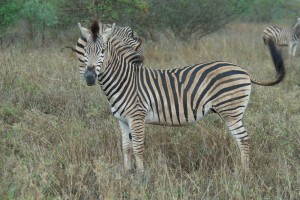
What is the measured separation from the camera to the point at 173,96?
4258mm

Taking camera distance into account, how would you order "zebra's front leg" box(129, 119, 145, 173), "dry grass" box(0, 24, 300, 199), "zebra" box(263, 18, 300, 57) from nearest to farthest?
"dry grass" box(0, 24, 300, 199), "zebra's front leg" box(129, 119, 145, 173), "zebra" box(263, 18, 300, 57)

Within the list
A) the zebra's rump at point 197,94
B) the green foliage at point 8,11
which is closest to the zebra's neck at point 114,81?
the zebra's rump at point 197,94

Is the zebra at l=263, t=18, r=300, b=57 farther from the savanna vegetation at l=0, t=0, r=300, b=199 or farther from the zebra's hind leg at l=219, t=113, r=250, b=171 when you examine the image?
the zebra's hind leg at l=219, t=113, r=250, b=171

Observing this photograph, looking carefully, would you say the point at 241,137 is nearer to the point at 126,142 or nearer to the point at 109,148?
the point at 126,142

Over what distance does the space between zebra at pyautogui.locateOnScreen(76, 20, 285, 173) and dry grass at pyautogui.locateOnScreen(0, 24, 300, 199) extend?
0.84 feet

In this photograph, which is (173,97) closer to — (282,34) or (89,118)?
(89,118)

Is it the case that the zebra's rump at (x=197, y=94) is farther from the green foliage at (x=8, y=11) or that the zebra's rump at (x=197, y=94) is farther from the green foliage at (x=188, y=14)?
the green foliage at (x=188, y=14)

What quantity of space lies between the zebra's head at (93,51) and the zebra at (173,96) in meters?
0.22

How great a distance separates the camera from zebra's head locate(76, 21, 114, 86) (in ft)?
12.3

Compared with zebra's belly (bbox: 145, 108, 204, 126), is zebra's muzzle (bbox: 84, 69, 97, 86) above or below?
above

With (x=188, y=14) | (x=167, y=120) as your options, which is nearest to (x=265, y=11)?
(x=188, y=14)

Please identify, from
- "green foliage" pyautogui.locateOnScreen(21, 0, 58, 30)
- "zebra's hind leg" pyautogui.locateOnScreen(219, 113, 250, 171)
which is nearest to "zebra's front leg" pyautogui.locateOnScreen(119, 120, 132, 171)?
"zebra's hind leg" pyautogui.locateOnScreen(219, 113, 250, 171)

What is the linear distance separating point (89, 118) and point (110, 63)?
1.71 meters

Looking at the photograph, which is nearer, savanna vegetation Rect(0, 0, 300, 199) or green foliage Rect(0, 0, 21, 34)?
savanna vegetation Rect(0, 0, 300, 199)
